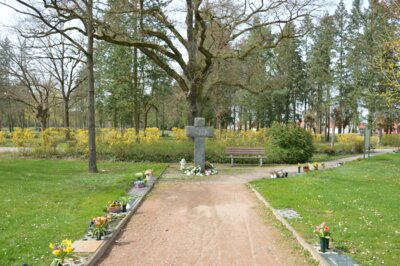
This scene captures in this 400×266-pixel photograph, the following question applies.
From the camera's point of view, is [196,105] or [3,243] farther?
[196,105]

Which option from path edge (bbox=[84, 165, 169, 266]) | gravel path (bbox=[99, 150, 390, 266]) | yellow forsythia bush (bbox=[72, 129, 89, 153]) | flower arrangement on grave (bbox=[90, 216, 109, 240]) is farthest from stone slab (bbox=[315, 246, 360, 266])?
yellow forsythia bush (bbox=[72, 129, 89, 153])

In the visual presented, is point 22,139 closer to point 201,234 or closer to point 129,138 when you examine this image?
point 129,138

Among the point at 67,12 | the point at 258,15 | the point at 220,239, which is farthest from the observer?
the point at 258,15

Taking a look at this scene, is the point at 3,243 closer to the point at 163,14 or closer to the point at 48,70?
the point at 163,14

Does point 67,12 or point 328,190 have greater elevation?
point 67,12

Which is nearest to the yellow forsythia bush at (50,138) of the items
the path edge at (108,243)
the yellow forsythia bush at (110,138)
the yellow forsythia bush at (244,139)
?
the yellow forsythia bush at (110,138)

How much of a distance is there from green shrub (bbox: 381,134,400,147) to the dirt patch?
1374 inches

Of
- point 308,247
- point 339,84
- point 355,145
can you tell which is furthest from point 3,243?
point 339,84

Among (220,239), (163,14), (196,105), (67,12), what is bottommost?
(220,239)

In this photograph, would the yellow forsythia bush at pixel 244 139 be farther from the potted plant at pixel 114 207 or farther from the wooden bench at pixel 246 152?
the potted plant at pixel 114 207

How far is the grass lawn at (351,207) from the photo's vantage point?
17.1 feet

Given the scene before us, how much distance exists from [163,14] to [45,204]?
12.3 meters

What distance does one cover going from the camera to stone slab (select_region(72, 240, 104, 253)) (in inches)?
201

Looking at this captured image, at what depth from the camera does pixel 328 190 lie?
31.6ft
